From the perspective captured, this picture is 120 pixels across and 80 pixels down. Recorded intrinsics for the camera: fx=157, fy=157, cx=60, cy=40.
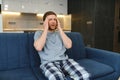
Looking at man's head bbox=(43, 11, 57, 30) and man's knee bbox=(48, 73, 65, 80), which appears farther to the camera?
man's head bbox=(43, 11, 57, 30)

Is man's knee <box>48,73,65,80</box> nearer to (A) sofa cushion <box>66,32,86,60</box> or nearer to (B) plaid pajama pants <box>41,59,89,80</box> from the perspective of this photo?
(B) plaid pajama pants <box>41,59,89,80</box>

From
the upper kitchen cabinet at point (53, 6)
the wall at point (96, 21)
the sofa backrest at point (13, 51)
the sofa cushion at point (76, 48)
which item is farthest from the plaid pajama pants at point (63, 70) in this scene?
the upper kitchen cabinet at point (53, 6)

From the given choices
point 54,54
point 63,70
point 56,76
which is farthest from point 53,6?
point 56,76

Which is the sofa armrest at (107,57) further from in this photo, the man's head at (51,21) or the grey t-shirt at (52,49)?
the man's head at (51,21)

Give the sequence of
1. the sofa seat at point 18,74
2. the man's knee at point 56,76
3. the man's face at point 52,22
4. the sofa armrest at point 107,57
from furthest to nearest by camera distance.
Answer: the sofa armrest at point 107,57
the man's face at point 52,22
the sofa seat at point 18,74
the man's knee at point 56,76

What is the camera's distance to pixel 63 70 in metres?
1.74

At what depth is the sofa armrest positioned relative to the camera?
2066 mm

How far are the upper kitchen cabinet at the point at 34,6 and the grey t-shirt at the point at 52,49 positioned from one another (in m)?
3.37

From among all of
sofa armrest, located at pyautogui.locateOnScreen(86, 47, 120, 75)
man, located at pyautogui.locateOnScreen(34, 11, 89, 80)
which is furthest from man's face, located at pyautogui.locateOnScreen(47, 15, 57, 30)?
sofa armrest, located at pyautogui.locateOnScreen(86, 47, 120, 75)

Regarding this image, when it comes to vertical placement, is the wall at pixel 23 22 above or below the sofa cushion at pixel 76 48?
above

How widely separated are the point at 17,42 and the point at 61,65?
636 millimetres

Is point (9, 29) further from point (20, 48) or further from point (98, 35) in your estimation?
point (20, 48)

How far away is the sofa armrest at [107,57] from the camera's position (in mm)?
2066

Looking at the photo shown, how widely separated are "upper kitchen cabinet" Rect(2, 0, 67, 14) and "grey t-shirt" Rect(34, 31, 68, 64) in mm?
3373
